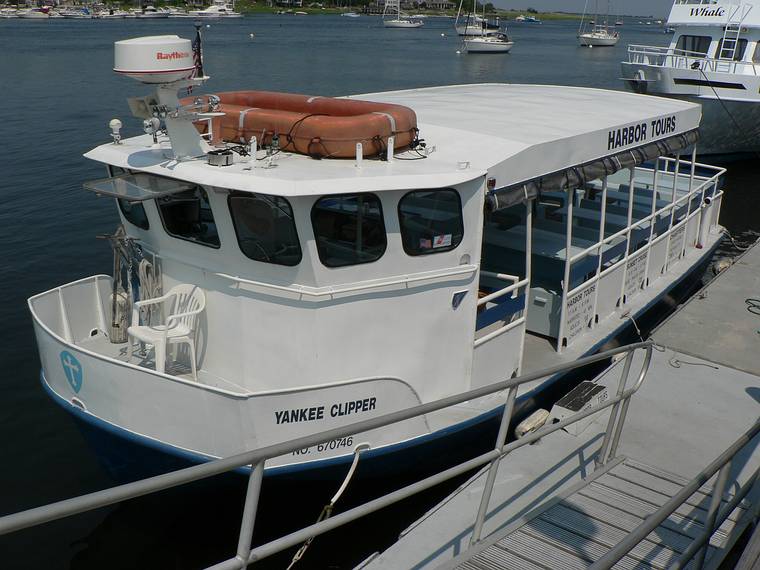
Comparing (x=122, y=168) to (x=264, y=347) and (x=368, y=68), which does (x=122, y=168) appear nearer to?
(x=264, y=347)

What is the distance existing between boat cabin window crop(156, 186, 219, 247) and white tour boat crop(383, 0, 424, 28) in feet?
334

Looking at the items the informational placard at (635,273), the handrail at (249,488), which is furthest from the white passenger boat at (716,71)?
the handrail at (249,488)

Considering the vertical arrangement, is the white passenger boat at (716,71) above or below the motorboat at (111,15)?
→ above

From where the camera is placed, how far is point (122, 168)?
6.42 m

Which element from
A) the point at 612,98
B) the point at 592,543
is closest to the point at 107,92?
the point at 612,98

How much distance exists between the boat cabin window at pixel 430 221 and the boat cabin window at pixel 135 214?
253 centimetres

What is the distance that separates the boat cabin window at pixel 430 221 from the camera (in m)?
5.94

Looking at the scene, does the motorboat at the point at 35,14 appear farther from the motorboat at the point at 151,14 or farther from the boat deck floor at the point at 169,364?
the boat deck floor at the point at 169,364

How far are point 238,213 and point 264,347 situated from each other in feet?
3.83

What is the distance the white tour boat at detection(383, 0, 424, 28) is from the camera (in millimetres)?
101750

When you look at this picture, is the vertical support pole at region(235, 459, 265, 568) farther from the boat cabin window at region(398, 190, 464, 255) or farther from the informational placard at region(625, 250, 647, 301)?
the informational placard at region(625, 250, 647, 301)

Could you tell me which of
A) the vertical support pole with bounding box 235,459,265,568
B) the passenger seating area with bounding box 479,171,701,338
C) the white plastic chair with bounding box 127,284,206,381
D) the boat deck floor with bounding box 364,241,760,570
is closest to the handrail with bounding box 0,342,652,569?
the vertical support pole with bounding box 235,459,265,568

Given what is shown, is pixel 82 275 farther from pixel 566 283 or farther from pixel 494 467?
pixel 494 467

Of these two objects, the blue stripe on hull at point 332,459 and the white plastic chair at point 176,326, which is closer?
the blue stripe on hull at point 332,459
